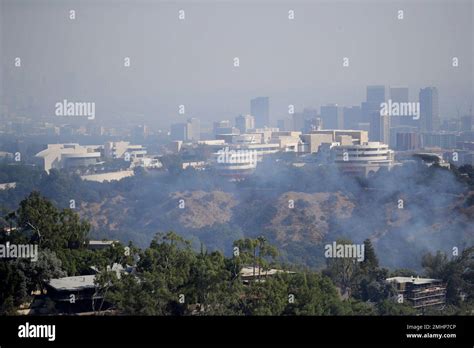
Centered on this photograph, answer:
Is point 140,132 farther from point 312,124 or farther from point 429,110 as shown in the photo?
point 429,110

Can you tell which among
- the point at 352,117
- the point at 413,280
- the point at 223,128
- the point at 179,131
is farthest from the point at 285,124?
the point at 413,280

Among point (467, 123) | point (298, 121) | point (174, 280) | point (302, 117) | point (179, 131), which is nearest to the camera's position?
point (174, 280)

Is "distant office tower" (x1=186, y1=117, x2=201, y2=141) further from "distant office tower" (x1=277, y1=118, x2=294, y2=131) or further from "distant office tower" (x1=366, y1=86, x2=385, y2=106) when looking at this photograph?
"distant office tower" (x1=366, y1=86, x2=385, y2=106)

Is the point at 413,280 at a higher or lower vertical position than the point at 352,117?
lower

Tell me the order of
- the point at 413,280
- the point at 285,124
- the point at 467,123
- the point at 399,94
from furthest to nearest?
1. the point at 285,124
2. the point at 467,123
3. the point at 399,94
4. the point at 413,280

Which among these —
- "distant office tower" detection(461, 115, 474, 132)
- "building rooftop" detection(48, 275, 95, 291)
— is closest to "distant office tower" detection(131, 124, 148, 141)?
"distant office tower" detection(461, 115, 474, 132)

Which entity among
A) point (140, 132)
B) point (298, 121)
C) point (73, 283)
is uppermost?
point (298, 121)
